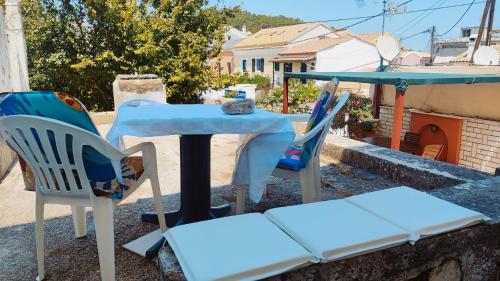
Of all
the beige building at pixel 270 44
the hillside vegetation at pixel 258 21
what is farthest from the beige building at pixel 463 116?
the hillside vegetation at pixel 258 21

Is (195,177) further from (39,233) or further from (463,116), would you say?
(463,116)

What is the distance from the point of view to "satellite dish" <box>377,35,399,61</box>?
8328 mm

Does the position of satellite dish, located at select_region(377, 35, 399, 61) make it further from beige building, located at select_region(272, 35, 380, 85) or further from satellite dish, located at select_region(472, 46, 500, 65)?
beige building, located at select_region(272, 35, 380, 85)

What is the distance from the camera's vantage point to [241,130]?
6.77 feet

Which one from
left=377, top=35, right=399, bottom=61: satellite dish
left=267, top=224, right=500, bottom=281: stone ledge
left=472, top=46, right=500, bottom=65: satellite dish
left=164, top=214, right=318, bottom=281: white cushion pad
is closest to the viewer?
left=164, top=214, right=318, bottom=281: white cushion pad

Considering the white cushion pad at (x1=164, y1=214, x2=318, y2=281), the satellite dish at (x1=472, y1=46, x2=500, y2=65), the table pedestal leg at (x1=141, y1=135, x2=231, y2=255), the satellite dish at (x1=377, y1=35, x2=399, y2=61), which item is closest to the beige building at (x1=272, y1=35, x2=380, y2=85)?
the satellite dish at (x1=472, y1=46, x2=500, y2=65)

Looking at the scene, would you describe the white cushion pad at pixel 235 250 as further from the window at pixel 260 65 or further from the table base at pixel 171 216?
the window at pixel 260 65

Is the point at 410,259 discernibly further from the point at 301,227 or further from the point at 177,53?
the point at 177,53

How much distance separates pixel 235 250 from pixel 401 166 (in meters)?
2.66

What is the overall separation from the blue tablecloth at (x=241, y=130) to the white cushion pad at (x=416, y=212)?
75 centimetres

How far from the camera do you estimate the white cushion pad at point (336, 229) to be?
1.09m

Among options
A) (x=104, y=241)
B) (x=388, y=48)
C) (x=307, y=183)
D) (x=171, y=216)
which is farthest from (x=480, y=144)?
(x=104, y=241)

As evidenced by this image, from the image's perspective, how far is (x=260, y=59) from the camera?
32719mm

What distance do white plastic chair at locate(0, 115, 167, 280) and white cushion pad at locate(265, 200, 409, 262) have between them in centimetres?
89
